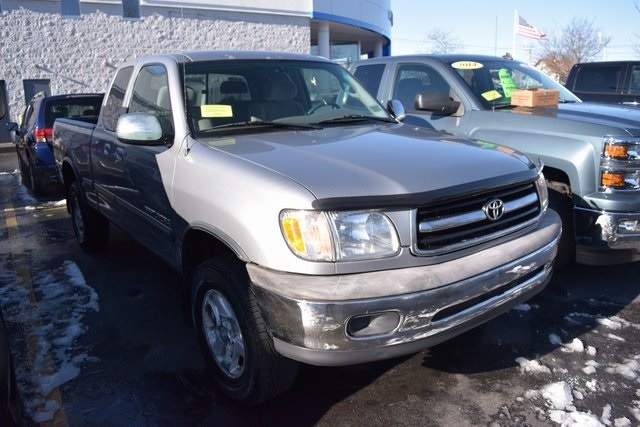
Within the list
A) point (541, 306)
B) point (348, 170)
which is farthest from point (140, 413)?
point (541, 306)

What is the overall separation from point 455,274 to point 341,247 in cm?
56

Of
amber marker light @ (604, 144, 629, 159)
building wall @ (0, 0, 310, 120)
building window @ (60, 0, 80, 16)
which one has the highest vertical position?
building window @ (60, 0, 80, 16)

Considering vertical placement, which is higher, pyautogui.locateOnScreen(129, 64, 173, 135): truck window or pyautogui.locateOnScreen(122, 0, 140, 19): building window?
pyautogui.locateOnScreen(122, 0, 140, 19): building window

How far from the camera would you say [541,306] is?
4.13 meters

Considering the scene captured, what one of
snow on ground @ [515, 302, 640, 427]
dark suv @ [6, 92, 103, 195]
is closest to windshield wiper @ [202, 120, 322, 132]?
snow on ground @ [515, 302, 640, 427]

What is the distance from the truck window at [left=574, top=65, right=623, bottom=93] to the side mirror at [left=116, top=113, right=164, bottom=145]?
8.34 m

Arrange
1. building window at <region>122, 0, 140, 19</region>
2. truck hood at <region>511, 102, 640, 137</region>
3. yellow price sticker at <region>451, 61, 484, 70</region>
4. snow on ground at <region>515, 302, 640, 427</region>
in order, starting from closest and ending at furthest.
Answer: snow on ground at <region>515, 302, 640, 427</region>, truck hood at <region>511, 102, 640, 137</region>, yellow price sticker at <region>451, 61, 484, 70</region>, building window at <region>122, 0, 140, 19</region>

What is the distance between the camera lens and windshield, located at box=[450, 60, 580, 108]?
5.33 metres

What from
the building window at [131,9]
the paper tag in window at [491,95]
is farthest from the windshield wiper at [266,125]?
the building window at [131,9]

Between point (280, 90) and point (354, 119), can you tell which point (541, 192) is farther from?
point (280, 90)

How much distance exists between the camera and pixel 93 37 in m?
19.6

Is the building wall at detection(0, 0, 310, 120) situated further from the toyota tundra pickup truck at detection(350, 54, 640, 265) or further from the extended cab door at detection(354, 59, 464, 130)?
the toyota tundra pickup truck at detection(350, 54, 640, 265)

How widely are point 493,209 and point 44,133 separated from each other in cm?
795

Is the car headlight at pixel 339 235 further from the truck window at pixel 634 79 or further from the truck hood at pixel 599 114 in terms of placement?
the truck window at pixel 634 79
